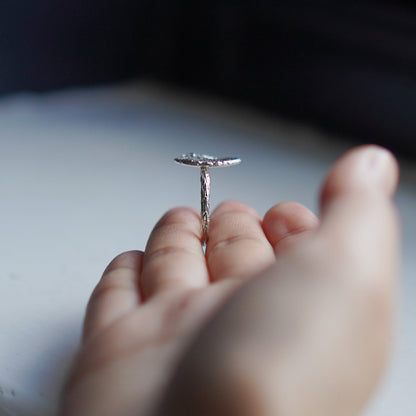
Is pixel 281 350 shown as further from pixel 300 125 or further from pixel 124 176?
pixel 300 125

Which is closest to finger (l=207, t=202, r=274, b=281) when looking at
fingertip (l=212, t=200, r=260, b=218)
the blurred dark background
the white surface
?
fingertip (l=212, t=200, r=260, b=218)

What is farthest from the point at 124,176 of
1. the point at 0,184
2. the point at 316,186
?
the point at 316,186

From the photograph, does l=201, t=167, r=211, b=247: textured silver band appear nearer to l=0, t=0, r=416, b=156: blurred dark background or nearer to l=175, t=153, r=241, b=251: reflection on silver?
l=175, t=153, r=241, b=251: reflection on silver

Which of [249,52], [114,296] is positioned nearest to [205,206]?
[114,296]

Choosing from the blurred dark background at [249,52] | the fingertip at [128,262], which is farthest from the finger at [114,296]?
the blurred dark background at [249,52]

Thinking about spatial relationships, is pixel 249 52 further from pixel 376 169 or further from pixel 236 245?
pixel 376 169
